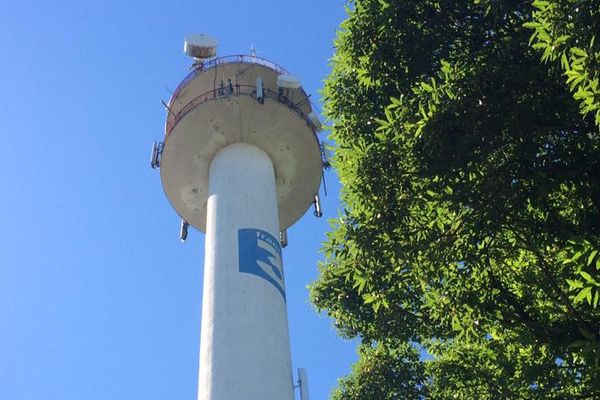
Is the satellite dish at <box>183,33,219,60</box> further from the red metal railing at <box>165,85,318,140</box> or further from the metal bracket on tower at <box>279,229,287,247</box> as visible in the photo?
the metal bracket on tower at <box>279,229,287,247</box>

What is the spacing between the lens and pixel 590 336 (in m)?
10.2

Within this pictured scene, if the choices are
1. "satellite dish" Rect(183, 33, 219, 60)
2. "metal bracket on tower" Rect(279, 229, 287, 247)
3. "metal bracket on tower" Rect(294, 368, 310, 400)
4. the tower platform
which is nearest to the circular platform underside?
the tower platform

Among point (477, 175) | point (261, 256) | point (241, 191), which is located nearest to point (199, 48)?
point (241, 191)

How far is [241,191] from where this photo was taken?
71.3ft

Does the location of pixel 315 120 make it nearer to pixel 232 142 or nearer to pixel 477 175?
pixel 232 142

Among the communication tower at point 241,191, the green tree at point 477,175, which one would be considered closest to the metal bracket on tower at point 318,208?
the communication tower at point 241,191

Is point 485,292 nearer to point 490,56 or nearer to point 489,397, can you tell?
point 489,397

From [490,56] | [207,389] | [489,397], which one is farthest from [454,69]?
[207,389]

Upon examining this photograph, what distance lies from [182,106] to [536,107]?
15808mm

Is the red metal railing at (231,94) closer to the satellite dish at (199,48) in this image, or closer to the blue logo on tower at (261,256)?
the satellite dish at (199,48)

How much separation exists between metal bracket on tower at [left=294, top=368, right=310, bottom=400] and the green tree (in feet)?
19.3

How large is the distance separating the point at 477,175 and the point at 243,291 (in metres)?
8.64

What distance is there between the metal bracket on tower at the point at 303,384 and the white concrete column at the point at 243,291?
63.2 inches

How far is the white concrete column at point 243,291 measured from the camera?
1725cm
